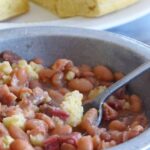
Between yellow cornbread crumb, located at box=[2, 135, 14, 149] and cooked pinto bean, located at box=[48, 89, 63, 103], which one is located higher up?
yellow cornbread crumb, located at box=[2, 135, 14, 149]

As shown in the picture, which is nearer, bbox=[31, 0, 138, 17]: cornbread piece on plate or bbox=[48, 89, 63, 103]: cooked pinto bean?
bbox=[48, 89, 63, 103]: cooked pinto bean

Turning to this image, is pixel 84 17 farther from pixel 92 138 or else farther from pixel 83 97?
pixel 92 138

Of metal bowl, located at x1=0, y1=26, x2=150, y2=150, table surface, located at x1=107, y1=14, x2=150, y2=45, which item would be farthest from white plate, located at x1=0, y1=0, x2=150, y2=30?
metal bowl, located at x1=0, y1=26, x2=150, y2=150

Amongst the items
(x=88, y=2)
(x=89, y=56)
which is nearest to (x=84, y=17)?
(x=88, y=2)

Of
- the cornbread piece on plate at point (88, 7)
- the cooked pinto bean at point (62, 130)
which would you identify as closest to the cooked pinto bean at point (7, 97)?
the cooked pinto bean at point (62, 130)

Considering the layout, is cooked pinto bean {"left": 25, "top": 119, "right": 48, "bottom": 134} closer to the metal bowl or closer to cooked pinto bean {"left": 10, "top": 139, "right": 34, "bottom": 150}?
cooked pinto bean {"left": 10, "top": 139, "right": 34, "bottom": 150}
